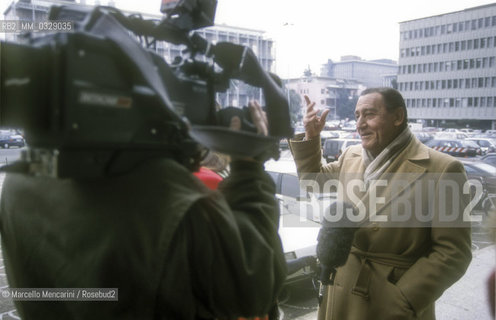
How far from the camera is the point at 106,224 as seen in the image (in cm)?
112

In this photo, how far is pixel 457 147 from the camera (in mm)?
22172

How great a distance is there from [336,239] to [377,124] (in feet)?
2.55

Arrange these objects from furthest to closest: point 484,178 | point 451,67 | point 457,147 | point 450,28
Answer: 1. point 451,67
2. point 450,28
3. point 457,147
4. point 484,178

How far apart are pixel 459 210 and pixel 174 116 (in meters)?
1.72

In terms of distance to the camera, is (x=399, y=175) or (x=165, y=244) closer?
(x=165, y=244)

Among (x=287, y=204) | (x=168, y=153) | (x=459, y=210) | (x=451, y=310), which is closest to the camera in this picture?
(x=168, y=153)

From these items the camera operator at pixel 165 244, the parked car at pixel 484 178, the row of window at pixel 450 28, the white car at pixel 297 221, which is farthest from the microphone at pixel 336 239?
the row of window at pixel 450 28

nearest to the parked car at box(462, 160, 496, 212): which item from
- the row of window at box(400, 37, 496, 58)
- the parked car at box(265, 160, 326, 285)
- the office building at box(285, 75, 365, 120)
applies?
the parked car at box(265, 160, 326, 285)

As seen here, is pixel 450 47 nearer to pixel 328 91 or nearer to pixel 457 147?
pixel 328 91

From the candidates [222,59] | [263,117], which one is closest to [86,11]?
[222,59]

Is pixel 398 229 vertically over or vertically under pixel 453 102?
under

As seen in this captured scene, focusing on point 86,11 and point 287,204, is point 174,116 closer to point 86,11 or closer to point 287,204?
point 86,11

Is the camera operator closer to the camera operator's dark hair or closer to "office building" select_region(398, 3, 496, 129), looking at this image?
the camera operator's dark hair

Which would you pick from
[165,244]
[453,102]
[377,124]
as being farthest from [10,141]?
[453,102]
